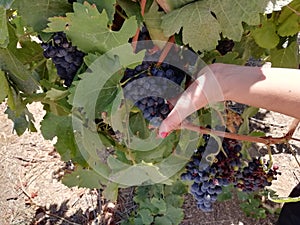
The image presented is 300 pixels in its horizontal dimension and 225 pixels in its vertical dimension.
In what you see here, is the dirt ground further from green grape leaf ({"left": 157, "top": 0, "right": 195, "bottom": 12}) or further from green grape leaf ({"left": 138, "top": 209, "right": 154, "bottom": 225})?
green grape leaf ({"left": 157, "top": 0, "right": 195, "bottom": 12})

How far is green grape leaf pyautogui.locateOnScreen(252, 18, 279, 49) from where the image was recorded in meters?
1.13

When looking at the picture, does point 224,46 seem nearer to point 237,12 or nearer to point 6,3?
point 237,12

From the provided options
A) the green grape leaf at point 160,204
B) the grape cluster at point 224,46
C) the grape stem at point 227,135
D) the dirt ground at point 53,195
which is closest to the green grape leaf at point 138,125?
the grape stem at point 227,135

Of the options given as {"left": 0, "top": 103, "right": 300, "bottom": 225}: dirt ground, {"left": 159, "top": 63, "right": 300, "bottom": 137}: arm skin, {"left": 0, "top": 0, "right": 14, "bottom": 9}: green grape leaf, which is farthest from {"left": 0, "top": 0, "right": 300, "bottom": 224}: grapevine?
{"left": 0, "top": 103, "right": 300, "bottom": 225}: dirt ground

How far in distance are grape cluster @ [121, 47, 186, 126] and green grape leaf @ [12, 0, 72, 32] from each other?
0.57ft

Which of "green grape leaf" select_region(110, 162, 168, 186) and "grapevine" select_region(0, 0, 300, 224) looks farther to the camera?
"green grape leaf" select_region(110, 162, 168, 186)

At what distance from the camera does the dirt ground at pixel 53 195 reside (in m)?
2.09

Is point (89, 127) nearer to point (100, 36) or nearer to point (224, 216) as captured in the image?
point (100, 36)

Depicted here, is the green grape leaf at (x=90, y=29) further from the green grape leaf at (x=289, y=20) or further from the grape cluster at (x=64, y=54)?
the green grape leaf at (x=289, y=20)

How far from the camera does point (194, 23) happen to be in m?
0.89

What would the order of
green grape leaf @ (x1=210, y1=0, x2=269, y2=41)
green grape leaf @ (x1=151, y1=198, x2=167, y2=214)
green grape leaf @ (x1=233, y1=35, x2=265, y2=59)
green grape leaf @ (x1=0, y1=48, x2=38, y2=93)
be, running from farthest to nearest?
green grape leaf @ (x1=151, y1=198, x2=167, y2=214)
green grape leaf @ (x1=233, y1=35, x2=265, y2=59)
green grape leaf @ (x1=0, y1=48, x2=38, y2=93)
green grape leaf @ (x1=210, y1=0, x2=269, y2=41)

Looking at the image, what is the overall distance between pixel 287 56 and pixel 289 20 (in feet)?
0.47

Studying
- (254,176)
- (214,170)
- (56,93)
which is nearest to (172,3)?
(56,93)

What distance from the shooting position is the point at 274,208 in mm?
2131
